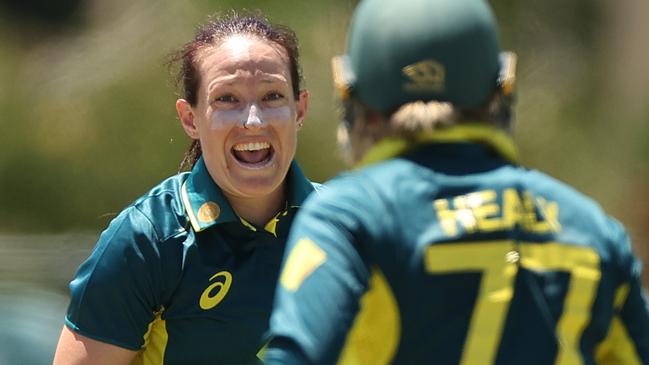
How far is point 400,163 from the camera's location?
2.31 meters

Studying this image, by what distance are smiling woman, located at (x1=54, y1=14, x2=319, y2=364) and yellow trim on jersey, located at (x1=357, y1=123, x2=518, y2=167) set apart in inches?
54.0

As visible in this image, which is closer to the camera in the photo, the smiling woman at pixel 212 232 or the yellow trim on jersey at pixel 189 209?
the smiling woman at pixel 212 232

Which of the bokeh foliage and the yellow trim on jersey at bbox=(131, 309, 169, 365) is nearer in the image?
the yellow trim on jersey at bbox=(131, 309, 169, 365)

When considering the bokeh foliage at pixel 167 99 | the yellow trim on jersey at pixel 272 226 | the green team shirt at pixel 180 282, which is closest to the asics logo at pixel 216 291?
the green team shirt at pixel 180 282

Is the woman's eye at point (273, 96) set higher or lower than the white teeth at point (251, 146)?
higher

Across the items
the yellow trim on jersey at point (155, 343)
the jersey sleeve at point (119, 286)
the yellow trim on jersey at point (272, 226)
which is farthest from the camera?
the yellow trim on jersey at point (272, 226)

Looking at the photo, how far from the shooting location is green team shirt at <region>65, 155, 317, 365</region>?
357 cm

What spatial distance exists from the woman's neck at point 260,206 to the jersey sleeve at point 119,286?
14.2 inches

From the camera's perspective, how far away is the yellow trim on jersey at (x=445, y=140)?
232 centimetres

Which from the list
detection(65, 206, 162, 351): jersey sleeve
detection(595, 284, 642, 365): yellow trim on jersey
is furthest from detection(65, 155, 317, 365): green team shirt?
detection(595, 284, 642, 365): yellow trim on jersey

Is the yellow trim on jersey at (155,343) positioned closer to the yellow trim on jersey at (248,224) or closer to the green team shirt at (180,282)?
the green team shirt at (180,282)

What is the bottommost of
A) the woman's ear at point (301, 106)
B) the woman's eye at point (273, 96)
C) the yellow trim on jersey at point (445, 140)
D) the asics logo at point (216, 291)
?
the asics logo at point (216, 291)

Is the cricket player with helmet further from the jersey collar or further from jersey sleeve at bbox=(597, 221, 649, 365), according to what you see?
the jersey collar

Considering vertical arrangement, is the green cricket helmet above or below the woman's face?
above
